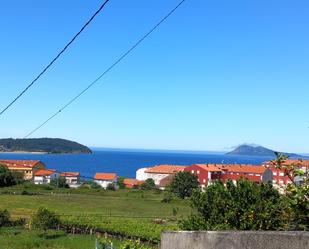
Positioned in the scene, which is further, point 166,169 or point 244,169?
point 166,169

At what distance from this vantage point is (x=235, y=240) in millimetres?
4457

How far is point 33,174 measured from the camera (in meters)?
164

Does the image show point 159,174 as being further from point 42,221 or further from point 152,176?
point 42,221

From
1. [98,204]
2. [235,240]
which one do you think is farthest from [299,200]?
[98,204]

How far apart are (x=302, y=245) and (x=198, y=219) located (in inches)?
903

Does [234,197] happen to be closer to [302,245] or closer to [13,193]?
[302,245]

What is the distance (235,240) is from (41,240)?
143ft

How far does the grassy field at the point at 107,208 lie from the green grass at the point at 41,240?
676 centimetres

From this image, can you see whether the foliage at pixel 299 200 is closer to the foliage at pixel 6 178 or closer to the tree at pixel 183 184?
the tree at pixel 183 184

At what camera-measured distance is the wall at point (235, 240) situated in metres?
4.07

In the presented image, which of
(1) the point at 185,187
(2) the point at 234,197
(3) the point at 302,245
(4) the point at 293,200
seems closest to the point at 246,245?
(3) the point at 302,245

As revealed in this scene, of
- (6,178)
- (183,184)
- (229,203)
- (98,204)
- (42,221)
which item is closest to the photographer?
(229,203)

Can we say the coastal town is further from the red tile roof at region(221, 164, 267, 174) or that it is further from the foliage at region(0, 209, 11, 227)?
the foliage at region(0, 209, 11, 227)

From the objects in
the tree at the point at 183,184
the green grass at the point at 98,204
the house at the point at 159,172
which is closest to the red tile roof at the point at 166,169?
the house at the point at 159,172
